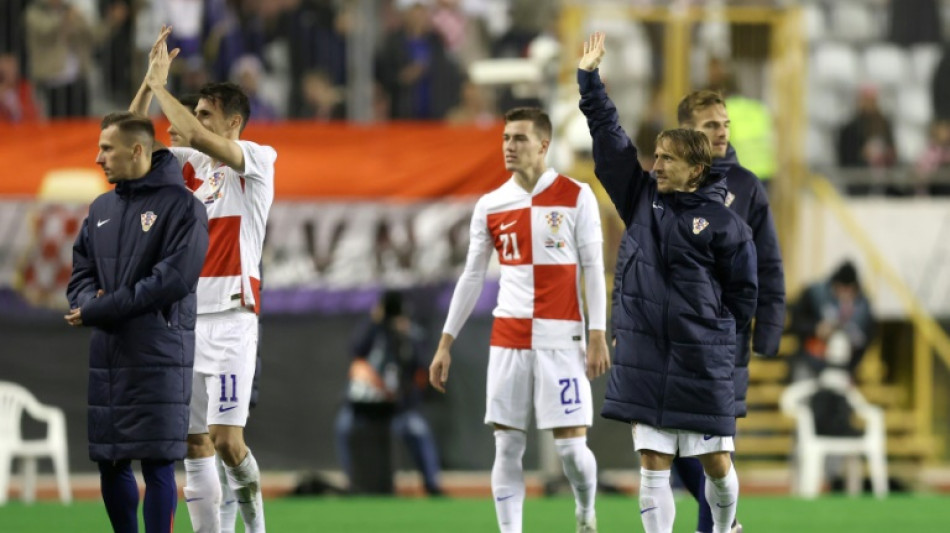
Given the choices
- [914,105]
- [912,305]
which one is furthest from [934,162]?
[912,305]

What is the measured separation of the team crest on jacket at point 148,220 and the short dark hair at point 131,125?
31 centimetres

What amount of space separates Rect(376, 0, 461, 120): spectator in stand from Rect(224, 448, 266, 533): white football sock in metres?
8.99

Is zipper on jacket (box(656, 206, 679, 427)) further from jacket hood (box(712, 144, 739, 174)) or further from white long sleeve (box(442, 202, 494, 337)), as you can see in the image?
white long sleeve (box(442, 202, 494, 337))

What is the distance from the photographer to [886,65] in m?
19.0

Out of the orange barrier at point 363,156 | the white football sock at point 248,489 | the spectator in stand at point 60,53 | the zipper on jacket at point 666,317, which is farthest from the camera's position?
the spectator in stand at point 60,53

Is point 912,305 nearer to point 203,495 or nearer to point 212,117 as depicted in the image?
point 212,117

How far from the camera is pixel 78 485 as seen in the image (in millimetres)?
15742

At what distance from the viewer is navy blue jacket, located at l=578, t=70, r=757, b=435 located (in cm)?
734

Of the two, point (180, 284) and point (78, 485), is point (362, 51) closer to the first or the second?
point (78, 485)

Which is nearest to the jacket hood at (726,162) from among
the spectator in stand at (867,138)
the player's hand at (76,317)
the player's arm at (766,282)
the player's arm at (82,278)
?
the player's arm at (766,282)

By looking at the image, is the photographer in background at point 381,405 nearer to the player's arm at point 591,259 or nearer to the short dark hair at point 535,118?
the player's arm at point 591,259

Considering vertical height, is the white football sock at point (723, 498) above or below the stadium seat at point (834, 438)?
above

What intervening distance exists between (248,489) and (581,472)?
179 centimetres

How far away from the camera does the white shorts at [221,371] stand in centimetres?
Result: 776
